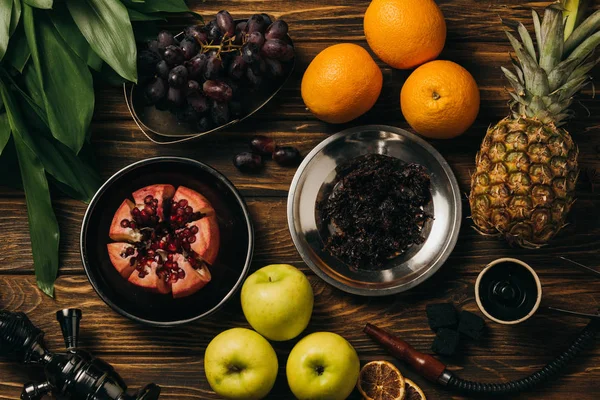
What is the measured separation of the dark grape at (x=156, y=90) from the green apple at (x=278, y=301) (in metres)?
0.47

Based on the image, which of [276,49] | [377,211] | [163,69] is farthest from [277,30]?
[377,211]

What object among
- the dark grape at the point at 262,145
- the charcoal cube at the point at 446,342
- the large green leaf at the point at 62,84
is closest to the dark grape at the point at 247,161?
the dark grape at the point at 262,145

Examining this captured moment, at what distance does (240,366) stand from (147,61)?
2.41 feet

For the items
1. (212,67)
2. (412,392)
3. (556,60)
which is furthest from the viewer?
(412,392)

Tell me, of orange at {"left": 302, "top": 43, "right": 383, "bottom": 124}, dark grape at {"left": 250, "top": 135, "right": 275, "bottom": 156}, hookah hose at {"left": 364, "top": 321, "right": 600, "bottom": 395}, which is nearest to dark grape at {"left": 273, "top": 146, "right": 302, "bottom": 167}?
dark grape at {"left": 250, "top": 135, "right": 275, "bottom": 156}

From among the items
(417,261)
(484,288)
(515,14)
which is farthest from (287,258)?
(515,14)

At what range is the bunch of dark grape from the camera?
54.9 inches

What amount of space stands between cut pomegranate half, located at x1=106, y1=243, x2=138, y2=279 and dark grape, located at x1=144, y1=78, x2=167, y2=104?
351 millimetres

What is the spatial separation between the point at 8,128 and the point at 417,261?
103 centimetres

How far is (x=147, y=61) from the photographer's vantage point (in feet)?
4.60

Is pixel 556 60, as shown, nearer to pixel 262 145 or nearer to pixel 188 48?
pixel 262 145

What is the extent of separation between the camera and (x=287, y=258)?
154cm

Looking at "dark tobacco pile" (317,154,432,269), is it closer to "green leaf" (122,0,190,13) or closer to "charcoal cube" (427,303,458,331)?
"charcoal cube" (427,303,458,331)

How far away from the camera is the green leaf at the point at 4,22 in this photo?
1.34 m
